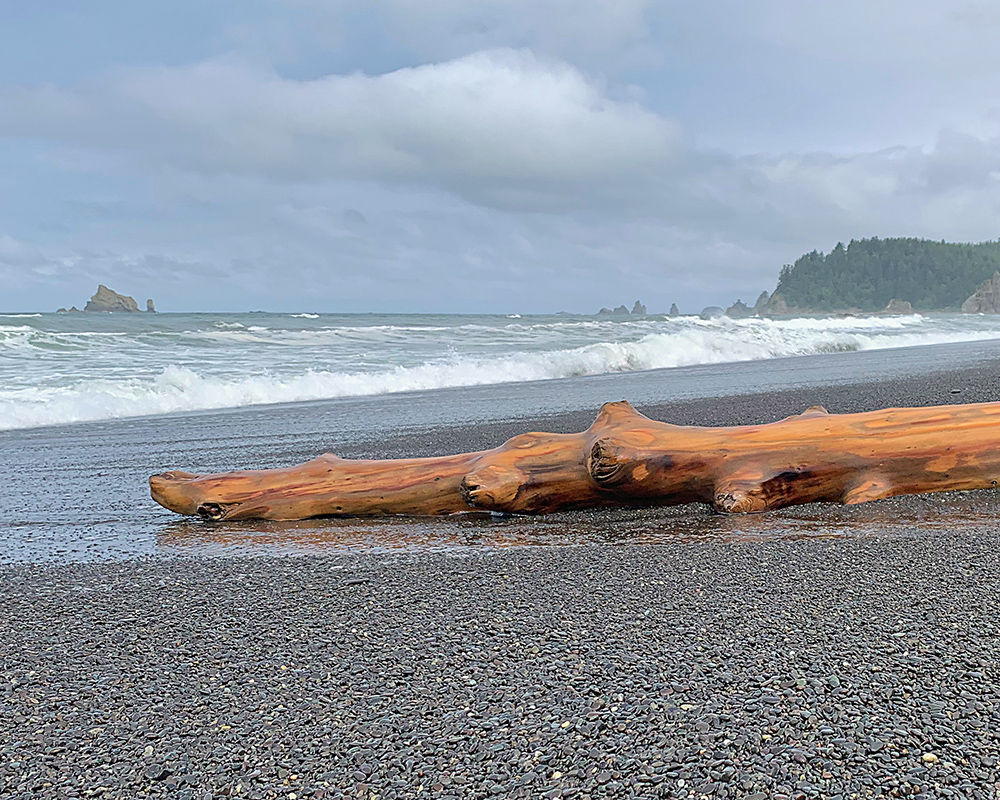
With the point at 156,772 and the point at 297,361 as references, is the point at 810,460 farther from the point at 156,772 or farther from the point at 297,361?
the point at 297,361

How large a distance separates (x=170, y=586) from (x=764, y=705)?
2050 millimetres

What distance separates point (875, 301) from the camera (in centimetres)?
11731

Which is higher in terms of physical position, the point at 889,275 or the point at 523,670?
the point at 889,275

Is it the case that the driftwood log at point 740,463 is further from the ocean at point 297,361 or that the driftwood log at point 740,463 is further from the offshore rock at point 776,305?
the offshore rock at point 776,305

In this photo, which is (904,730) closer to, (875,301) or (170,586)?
(170,586)

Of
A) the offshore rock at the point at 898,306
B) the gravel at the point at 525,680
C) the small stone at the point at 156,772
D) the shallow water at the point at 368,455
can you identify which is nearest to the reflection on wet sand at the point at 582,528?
the shallow water at the point at 368,455

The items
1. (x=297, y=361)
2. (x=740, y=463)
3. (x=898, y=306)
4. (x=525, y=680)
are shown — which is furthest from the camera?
(x=898, y=306)

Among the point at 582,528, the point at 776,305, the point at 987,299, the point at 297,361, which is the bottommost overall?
the point at 582,528

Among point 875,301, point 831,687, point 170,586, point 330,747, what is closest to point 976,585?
point 831,687

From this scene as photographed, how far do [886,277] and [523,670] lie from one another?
132m

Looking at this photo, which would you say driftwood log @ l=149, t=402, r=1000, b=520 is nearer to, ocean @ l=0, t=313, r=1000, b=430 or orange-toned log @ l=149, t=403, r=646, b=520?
orange-toned log @ l=149, t=403, r=646, b=520

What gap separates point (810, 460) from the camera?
3812 mm

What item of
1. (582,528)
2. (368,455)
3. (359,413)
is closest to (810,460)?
(582,528)

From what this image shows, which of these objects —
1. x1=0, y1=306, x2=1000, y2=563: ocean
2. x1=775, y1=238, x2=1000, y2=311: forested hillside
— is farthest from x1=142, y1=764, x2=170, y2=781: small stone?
x1=775, y1=238, x2=1000, y2=311: forested hillside
